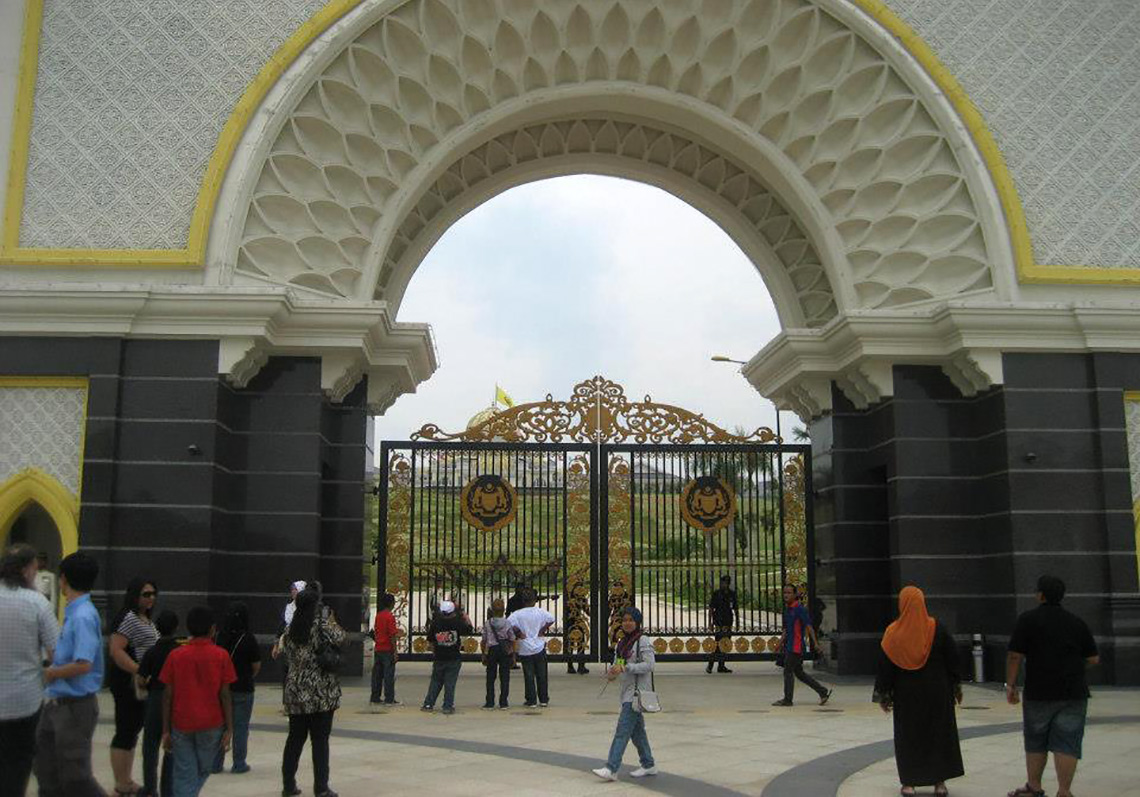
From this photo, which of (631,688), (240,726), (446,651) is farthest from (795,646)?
(240,726)

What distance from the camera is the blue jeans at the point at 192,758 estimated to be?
5.34 m

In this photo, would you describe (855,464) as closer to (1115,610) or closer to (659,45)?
(1115,610)

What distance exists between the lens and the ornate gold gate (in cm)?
1330

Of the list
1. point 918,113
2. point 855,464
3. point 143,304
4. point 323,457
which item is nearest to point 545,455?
point 323,457

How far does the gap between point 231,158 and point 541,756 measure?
763cm

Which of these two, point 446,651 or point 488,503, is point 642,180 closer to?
point 488,503

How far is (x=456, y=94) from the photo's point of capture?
13.2m

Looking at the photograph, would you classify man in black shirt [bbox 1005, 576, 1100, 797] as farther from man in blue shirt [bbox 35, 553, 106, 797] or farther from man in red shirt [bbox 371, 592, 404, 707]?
man in red shirt [bbox 371, 592, 404, 707]

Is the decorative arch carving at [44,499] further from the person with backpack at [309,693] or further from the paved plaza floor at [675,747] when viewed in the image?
the person with backpack at [309,693]

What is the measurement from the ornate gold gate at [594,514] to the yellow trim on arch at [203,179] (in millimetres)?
3556

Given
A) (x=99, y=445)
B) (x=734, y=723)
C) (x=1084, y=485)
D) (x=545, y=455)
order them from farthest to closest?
(x=545, y=455) → (x=1084, y=485) → (x=99, y=445) → (x=734, y=723)

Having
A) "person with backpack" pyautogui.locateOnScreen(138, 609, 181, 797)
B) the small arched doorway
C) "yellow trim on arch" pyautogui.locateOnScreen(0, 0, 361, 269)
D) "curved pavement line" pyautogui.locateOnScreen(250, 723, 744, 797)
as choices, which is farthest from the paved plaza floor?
"yellow trim on arch" pyautogui.locateOnScreen(0, 0, 361, 269)

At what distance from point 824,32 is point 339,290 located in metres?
6.62

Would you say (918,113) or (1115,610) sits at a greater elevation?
(918,113)
